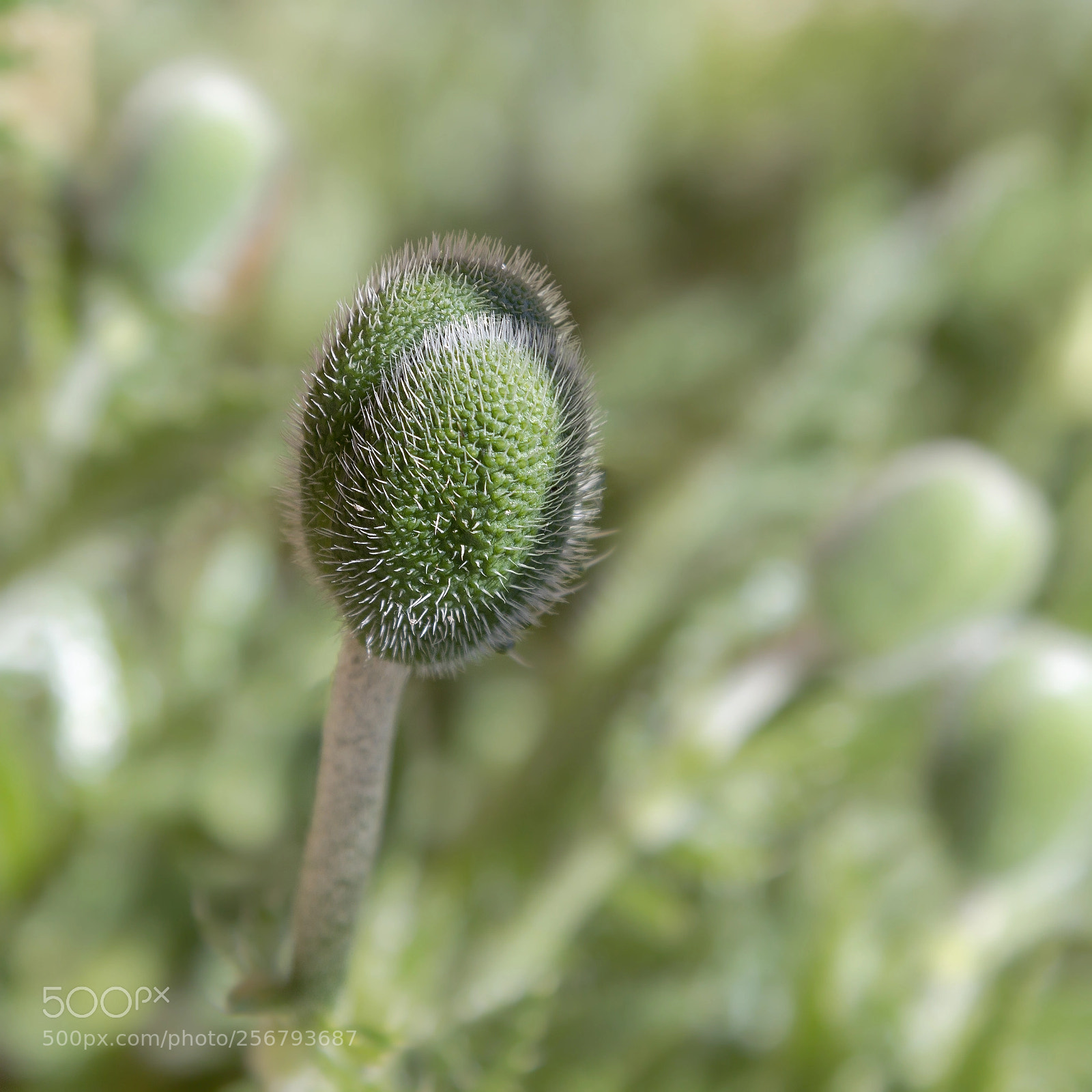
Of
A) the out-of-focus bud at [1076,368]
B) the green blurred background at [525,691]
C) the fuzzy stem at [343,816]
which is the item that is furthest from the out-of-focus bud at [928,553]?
the fuzzy stem at [343,816]

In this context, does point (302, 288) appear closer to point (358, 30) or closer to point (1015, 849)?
point (358, 30)

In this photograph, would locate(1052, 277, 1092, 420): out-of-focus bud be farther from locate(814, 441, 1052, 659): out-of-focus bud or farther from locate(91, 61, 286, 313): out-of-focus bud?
locate(91, 61, 286, 313): out-of-focus bud

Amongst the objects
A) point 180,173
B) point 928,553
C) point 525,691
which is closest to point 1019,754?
point 928,553

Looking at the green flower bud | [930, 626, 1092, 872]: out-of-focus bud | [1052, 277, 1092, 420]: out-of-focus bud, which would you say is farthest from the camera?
[1052, 277, 1092, 420]: out-of-focus bud

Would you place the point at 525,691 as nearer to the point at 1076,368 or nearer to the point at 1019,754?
the point at 1019,754

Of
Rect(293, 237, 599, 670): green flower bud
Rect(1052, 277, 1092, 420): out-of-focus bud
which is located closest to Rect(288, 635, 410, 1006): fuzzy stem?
Rect(293, 237, 599, 670): green flower bud

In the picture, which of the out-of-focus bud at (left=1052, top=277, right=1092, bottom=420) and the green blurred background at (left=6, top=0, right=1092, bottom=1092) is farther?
the out-of-focus bud at (left=1052, top=277, right=1092, bottom=420)

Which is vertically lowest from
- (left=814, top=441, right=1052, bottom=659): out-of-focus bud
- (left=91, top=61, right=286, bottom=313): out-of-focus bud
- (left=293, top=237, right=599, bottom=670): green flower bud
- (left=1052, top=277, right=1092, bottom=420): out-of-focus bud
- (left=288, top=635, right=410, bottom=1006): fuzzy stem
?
(left=288, top=635, right=410, bottom=1006): fuzzy stem
